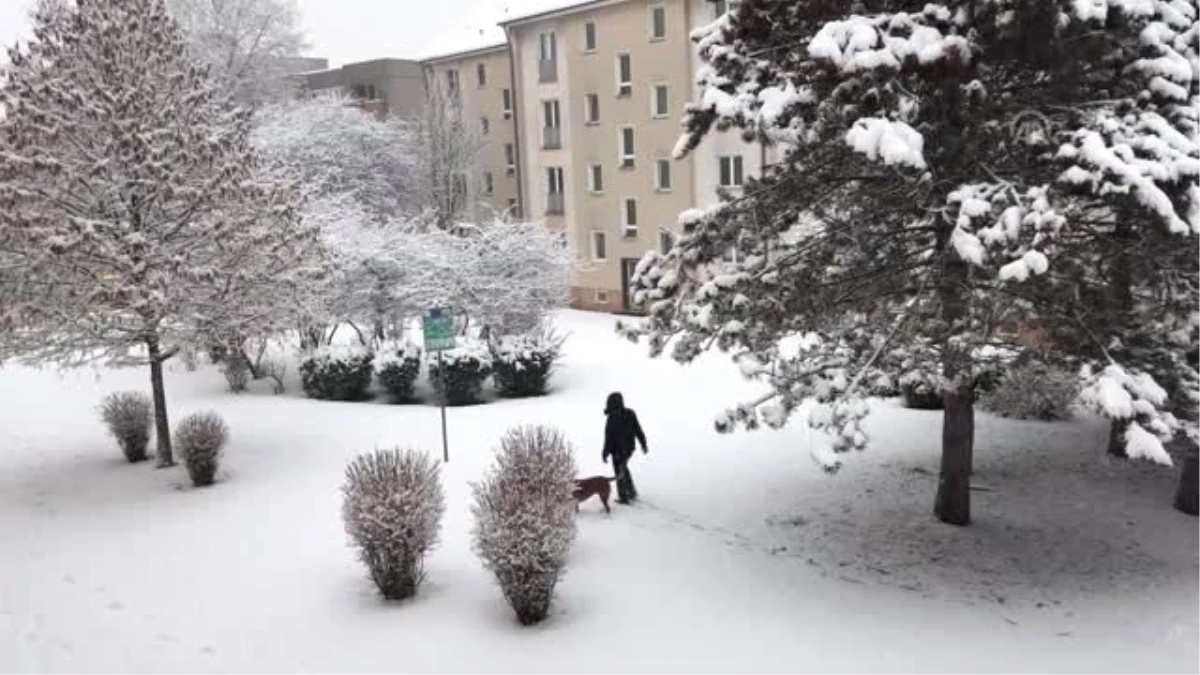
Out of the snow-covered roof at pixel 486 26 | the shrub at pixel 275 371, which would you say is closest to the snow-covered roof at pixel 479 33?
the snow-covered roof at pixel 486 26

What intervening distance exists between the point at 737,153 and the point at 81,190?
2126 centimetres

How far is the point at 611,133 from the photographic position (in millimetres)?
34281

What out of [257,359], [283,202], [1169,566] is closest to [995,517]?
[1169,566]

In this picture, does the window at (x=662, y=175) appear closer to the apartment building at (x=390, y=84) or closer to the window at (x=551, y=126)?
the window at (x=551, y=126)

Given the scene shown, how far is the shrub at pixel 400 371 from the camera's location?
19750mm

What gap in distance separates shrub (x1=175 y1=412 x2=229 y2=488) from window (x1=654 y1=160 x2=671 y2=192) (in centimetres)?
2153

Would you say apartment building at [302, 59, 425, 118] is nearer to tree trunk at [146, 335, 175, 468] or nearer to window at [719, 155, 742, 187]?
window at [719, 155, 742, 187]

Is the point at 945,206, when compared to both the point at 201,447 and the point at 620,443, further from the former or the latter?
the point at 201,447

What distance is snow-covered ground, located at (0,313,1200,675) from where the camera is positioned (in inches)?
315

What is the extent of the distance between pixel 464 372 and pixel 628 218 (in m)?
16.5

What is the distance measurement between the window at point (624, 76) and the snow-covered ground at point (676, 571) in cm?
2072

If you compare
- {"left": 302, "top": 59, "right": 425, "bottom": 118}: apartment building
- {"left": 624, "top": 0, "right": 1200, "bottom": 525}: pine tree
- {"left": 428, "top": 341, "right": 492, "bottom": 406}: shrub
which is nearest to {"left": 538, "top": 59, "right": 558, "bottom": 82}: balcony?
{"left": 302, "top": 59, "right": 425, "bottom": 118}: apartment building

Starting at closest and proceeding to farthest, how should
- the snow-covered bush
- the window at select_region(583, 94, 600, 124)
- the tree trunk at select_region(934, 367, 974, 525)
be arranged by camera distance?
the tree trunk at select_region(934, 367, 974, 525), the snow-covered bush, the window at select_region(583, 94, 600, 124)

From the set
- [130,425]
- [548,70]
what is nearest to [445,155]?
[548,70]
